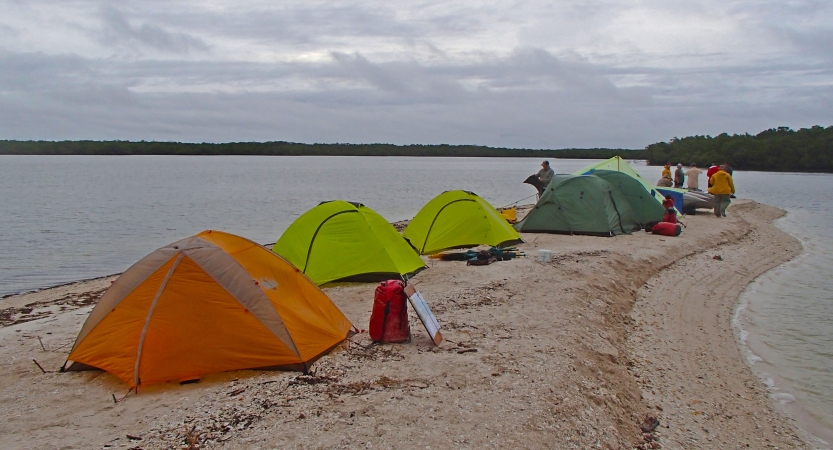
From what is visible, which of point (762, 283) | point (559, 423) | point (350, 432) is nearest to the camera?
point (350, 432)

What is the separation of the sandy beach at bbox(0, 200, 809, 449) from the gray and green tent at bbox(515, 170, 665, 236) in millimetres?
5887

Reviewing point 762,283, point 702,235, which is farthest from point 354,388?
point 702,235

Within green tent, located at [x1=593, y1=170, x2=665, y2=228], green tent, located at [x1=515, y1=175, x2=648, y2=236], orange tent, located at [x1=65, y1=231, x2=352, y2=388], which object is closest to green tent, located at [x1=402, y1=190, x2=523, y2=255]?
green tent, located at [x1=515, y1=175, x2=648, y2=236]

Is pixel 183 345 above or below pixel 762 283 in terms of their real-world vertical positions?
above

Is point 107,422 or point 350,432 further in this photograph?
point 107,422

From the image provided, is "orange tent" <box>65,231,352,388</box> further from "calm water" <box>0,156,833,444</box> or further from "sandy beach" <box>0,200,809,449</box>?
"calm water" <box>0,156,833,444</box>

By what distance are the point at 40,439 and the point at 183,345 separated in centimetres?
149

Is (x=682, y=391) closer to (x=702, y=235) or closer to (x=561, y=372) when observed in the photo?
(x=561, y=372)

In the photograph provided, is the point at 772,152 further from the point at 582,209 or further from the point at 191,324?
the point at 191,324

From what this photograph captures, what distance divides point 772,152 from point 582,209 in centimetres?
8548

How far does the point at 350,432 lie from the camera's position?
491cm

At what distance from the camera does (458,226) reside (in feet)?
46.9

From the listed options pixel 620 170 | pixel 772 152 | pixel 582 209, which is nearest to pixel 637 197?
pixel 620 170

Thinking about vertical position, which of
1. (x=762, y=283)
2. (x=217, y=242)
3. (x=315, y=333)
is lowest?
(x=762, y=283)
